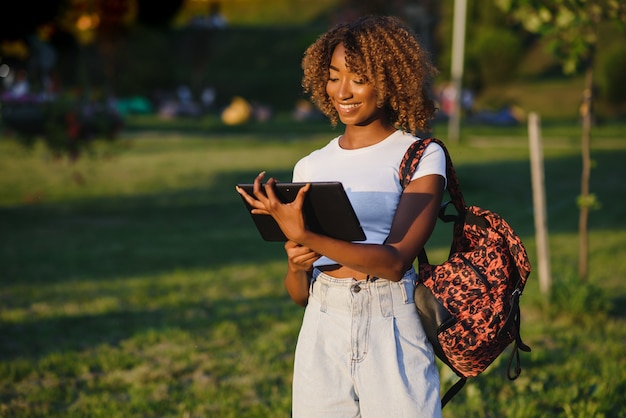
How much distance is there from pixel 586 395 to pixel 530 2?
300cm

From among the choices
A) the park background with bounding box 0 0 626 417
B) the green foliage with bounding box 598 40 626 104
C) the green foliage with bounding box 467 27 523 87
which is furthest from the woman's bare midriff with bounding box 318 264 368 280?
the green foliage with bounding box 467 27 523 87

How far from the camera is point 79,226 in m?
12.7

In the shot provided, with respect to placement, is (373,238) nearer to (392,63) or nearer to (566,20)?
(392,63)

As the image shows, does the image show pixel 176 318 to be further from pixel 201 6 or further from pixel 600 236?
pixel 201 6

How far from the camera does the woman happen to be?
250 cm

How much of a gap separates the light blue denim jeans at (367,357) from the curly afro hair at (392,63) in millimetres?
518

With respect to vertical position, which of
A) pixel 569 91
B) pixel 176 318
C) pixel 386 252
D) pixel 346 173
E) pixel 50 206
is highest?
pixel 346 173

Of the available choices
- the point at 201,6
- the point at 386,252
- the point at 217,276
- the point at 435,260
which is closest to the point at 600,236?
the point at 435,260

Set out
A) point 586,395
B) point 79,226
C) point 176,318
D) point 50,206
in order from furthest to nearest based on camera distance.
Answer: point 50,206, point 79,226, point 176,318, point 586,395

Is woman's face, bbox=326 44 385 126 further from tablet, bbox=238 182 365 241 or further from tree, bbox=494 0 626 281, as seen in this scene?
tree, bbox=494 0 626 281

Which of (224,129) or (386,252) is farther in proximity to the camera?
(224,129)

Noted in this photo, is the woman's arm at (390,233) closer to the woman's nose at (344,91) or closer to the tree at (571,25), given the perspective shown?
the woman's nose at (344,91)

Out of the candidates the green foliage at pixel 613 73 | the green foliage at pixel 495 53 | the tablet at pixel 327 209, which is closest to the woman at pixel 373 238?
the tablet at pixel 327 209

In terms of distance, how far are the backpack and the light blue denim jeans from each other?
63 mm
